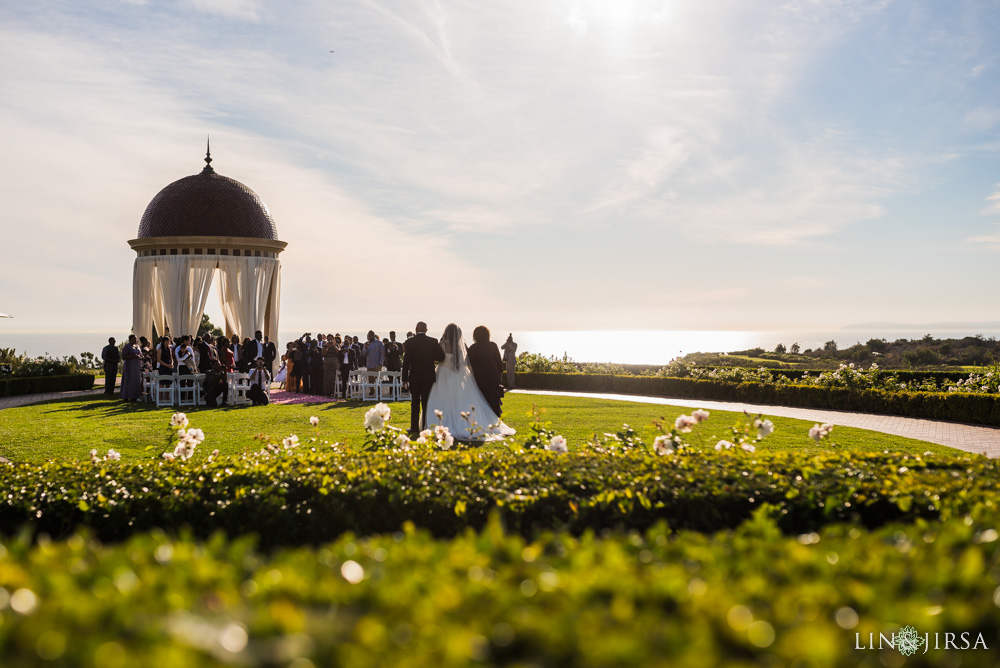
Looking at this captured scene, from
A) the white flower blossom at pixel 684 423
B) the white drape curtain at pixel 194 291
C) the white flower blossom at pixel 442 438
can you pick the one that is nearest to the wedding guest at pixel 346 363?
the white drape curtain at pixel 194 291

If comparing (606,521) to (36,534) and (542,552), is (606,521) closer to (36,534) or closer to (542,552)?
(542,552)

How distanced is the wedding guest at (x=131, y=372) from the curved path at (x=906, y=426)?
13655 mm

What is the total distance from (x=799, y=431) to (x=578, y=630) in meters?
12.0

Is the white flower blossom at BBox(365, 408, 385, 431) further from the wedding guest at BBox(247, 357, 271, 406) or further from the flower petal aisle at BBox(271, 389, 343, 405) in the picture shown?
the flower petal aisle at BBox(271, 389, 343, 405)

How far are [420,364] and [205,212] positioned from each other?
15.7 metres

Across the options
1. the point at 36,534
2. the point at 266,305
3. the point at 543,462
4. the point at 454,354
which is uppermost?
the point at 266,305

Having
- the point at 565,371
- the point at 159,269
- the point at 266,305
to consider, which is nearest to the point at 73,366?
the point at 159,269

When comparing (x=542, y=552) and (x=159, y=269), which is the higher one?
(x=159, y=269)

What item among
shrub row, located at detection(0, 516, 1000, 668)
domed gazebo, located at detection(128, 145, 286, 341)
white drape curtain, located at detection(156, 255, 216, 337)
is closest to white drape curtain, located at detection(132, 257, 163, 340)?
domed gazebo, located at detection(128, 145, 286, 341)

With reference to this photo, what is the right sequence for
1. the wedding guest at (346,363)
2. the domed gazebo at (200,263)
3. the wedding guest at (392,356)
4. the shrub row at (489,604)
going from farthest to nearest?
the domed gazebo at (200,263), the wedding guest at (346,363), the wedding guest at (392,356), the shrub row at (489,604)

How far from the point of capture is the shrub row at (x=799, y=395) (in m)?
14.4

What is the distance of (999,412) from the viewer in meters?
13.9

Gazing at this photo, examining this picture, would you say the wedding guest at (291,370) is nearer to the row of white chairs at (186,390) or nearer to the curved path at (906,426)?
the row of white chairs at (186,390)

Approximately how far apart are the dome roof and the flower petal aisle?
246 inches
